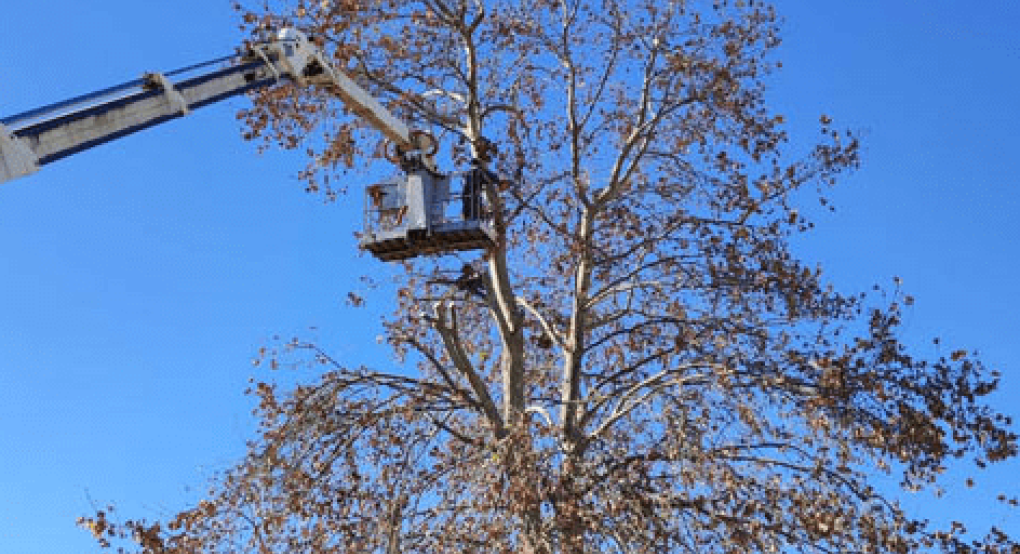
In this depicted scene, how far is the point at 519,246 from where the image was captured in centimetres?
2198

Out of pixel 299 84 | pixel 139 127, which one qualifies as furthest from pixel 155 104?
pixel 299 84

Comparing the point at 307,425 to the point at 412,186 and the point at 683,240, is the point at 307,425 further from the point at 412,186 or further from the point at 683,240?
the point at 683,240

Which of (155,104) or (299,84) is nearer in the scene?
(155,104)

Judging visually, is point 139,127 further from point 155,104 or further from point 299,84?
point 299,84

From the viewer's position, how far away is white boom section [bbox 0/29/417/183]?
1088 centimetres

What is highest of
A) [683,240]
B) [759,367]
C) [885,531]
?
[683,240]

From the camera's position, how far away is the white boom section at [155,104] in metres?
10.9

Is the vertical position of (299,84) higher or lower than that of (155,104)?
higher

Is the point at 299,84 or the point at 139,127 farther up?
the point at 299,84

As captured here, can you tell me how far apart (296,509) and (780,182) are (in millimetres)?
8374

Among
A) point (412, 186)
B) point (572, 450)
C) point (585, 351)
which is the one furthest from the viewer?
point (585, 351)

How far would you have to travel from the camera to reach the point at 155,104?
12.9m

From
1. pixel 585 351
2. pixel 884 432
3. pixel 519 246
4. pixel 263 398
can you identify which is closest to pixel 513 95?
pixel 519 246

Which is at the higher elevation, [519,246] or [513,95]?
[513,95]
